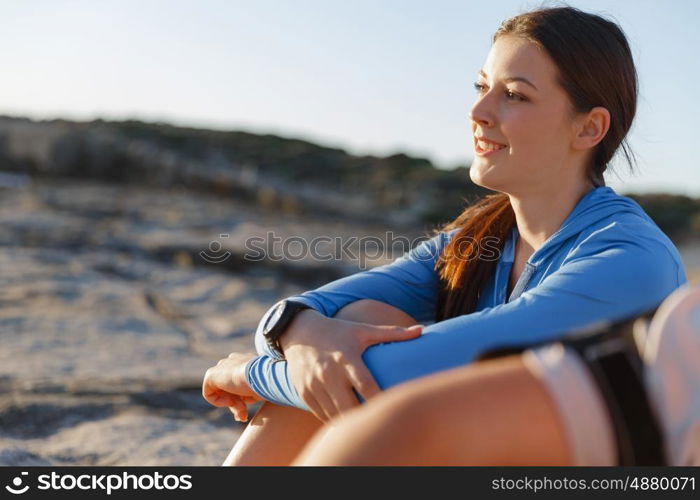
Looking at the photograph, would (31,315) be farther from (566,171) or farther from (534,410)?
(534,410)

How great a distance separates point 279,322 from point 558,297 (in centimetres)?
61

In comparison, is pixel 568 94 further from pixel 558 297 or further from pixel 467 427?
pixel 467 427

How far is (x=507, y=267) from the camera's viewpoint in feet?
6.96

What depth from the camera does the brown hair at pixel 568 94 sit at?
199 centimetres

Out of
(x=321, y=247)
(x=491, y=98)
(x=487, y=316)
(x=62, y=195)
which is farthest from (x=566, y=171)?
(x=62, y=195)

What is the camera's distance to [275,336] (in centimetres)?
190

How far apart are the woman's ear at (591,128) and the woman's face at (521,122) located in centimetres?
2

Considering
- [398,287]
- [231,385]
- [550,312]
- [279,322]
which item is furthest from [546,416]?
[398,287]

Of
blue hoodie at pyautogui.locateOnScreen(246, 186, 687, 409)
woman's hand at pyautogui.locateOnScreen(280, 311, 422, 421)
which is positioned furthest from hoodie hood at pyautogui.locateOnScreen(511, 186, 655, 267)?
woman's hand at pyautogui.locateOnScreen(280, 311, 422, 421)

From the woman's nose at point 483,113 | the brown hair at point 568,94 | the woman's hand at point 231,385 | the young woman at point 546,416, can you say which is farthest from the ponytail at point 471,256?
the young woman at point 546,416

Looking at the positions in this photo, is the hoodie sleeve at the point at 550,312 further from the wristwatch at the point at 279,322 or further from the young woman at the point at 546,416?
the young woman at the point at 546,416

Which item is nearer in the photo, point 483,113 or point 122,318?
point 483,113

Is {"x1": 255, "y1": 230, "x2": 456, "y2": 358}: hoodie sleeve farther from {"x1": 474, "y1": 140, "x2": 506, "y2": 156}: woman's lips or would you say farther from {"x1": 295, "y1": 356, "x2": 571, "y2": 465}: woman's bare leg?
{"x1": 295, "y1": 356, "x2": 571, "y2": 465}: woman's bare leg

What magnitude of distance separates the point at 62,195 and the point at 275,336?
8937 mm
